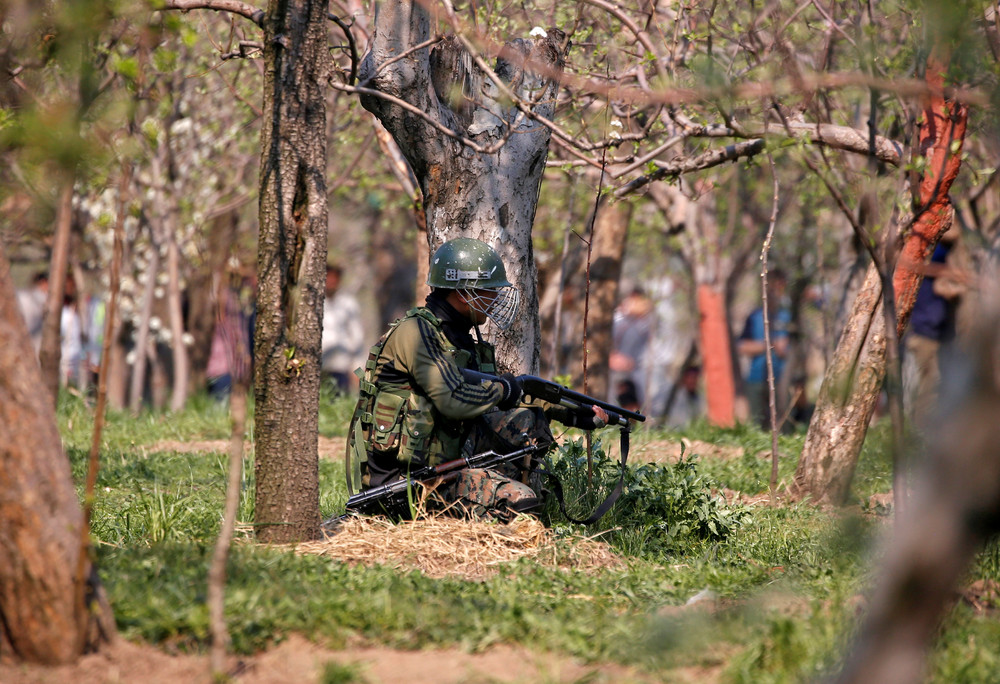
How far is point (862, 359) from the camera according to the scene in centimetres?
594

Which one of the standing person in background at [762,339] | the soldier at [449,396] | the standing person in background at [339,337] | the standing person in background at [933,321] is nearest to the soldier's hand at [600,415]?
the soldier at [449,396]

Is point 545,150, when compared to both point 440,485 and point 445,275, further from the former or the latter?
point 440,485

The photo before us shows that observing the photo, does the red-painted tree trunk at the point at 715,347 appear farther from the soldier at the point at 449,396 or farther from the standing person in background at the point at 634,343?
the soldier at the point at 449,396

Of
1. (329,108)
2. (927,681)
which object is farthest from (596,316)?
(927,681)

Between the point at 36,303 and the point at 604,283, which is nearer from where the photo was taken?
the point at 604,283

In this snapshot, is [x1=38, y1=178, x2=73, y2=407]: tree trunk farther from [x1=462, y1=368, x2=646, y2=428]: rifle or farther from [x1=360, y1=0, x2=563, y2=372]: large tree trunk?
[x1=462, y1=368, x2=646, y2=428]: rifle

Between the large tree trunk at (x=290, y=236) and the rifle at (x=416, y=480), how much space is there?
0.65 meters

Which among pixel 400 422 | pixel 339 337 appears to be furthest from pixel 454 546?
pixel 339 337

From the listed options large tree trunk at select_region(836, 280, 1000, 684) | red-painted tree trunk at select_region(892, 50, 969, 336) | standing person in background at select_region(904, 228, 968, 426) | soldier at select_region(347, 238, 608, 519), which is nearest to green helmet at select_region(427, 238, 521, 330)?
soldier at select_region(347, 238, 608, 519)

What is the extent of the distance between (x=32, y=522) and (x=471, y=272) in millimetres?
2492

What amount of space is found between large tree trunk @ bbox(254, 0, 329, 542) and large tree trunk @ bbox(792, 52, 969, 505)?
3.01 metres

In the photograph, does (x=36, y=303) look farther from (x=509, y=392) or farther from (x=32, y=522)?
(x=32, y=522)

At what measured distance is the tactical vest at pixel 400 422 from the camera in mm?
4879

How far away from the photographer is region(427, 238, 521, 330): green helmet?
4929mm
